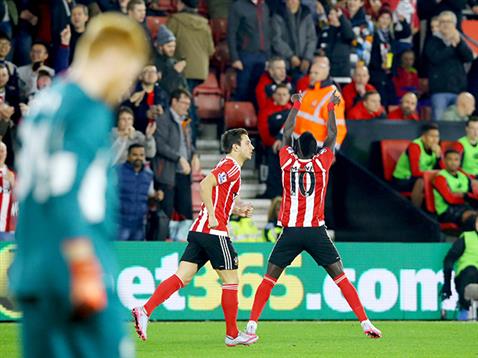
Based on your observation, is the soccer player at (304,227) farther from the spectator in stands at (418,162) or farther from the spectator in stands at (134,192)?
the spectator in stands at (418,162)

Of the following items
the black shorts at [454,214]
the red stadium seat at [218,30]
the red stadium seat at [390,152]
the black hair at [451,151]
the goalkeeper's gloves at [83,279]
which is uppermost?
the red stadium seat at [218,30]

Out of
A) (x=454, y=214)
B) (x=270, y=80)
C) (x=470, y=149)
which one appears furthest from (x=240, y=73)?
(x=454, y=214)

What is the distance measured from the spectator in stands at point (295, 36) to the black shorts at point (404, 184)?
6.91 ft

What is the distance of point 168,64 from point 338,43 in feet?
9.73

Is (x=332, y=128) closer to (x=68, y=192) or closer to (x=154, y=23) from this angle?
(x=154, y=23)

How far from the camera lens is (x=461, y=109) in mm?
18234

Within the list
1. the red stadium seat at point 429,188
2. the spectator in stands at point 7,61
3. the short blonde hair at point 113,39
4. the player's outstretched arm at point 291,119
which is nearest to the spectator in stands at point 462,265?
the red stadium seat at point 429,188

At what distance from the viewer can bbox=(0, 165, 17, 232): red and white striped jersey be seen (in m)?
14.3

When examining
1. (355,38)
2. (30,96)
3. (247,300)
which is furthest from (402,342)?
(355,38)

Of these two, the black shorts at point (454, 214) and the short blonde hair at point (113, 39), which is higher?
the short blonde hair at point (113, 39)

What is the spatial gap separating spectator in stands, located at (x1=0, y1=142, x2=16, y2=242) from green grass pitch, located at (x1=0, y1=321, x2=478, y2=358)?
1323mm

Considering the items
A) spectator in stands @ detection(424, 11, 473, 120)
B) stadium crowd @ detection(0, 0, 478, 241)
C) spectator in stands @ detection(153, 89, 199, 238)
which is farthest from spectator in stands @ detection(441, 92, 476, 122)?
spectator in stands @ detection(153, 89, 199, 238)

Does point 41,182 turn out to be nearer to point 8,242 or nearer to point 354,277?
point 8,242

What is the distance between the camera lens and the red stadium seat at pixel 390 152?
17.6 metres
